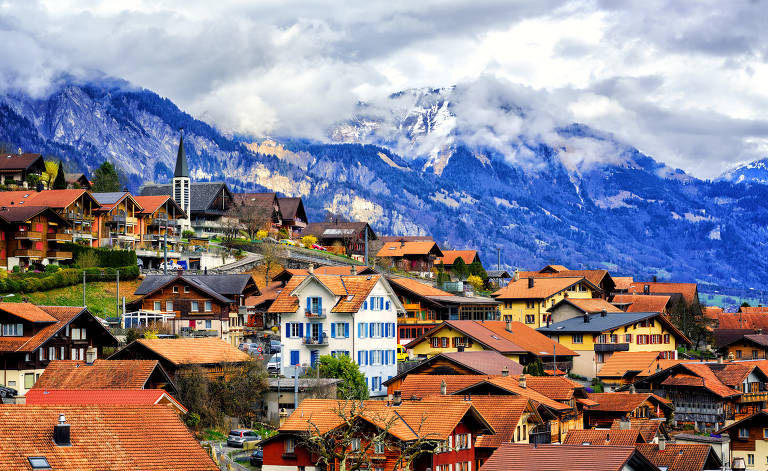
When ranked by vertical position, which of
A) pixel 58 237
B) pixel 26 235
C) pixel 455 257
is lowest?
pixel 26 235

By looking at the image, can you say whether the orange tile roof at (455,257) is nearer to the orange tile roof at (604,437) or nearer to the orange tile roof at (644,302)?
the orange tile roof at (644,302)

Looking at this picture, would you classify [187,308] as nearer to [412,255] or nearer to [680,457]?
[680,457]

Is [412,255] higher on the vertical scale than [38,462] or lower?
higher

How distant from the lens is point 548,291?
425ft

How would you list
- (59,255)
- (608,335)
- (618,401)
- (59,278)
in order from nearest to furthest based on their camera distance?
1. (618,401)
2. (59,278)
3. (59,255)
4. (608,335)

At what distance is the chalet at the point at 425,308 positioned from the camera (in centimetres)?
10788

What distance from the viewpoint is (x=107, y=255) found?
4269 inches

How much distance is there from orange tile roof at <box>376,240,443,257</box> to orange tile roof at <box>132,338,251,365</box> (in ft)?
304

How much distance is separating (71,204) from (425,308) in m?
34.7

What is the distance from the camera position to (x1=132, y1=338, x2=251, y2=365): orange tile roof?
236 feet

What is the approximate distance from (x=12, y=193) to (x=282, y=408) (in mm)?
55681

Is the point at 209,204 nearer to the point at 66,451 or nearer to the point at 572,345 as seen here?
the point at 572,345

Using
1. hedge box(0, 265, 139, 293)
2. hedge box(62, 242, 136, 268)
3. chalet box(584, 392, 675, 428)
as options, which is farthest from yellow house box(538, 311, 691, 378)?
hedge box(0, 265, 139, 293)

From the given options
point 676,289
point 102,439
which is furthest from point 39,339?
point 676,289
